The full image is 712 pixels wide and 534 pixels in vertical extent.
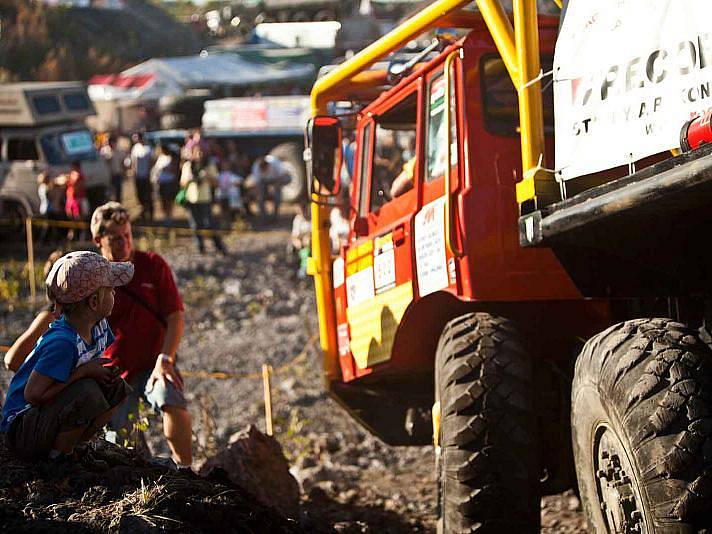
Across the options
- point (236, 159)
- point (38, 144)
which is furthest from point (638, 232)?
point (236, 159)

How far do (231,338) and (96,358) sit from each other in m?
9.24

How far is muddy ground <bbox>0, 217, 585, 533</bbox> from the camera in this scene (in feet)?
24.1

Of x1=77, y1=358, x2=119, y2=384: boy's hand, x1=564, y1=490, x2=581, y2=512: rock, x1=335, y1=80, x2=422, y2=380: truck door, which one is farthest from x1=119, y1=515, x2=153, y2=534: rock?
x1=564, y1=490, x2=581, y2=512: rock

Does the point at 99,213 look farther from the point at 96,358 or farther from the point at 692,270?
the point at 692,270

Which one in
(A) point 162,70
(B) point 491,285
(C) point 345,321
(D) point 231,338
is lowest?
(B) point 491,285

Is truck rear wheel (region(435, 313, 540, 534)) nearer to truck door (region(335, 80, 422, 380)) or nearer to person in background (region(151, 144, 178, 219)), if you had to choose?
truck door (region(335, 80, 422, 380))

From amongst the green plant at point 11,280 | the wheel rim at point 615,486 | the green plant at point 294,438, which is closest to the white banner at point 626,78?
the wheel rim at point 615,486

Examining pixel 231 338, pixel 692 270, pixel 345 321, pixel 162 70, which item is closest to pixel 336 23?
pixel 162 70

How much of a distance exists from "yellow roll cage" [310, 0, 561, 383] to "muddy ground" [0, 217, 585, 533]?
3.19 ft

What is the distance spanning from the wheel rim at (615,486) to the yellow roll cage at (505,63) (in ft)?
3.10

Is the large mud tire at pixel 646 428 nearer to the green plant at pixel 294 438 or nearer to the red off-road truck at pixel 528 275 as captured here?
the red off-road truck at pixel 528 275

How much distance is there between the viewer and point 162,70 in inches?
1316

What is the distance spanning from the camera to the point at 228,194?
22594mm

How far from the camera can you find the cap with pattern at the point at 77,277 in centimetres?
409
